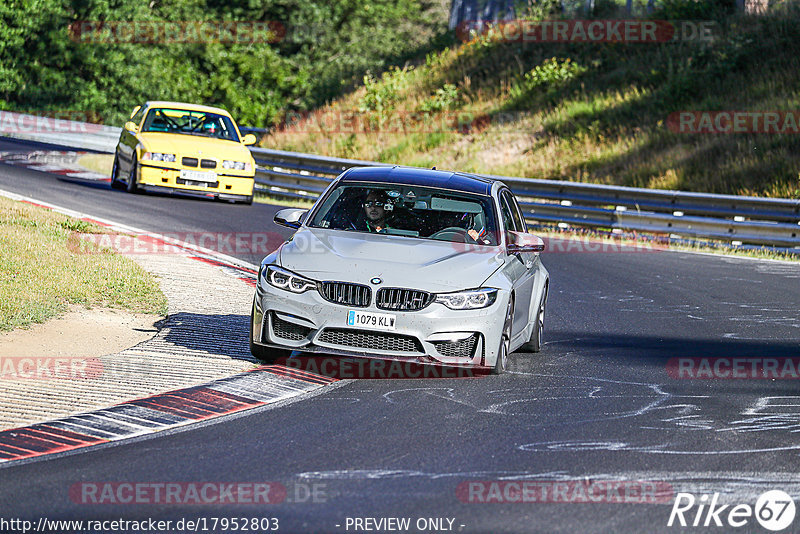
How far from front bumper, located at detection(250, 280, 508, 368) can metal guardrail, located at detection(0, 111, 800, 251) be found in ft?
33.7

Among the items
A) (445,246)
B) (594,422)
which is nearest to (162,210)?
(445,246)

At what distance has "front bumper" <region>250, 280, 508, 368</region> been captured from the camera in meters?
8.80

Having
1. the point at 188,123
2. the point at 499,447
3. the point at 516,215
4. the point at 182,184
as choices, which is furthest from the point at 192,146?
the point at 499,447

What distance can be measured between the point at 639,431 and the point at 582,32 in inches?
1217

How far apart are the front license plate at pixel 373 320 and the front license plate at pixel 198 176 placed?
13.5 meters

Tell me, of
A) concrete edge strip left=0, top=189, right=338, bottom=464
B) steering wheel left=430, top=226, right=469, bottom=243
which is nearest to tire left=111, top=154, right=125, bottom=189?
steering wheel left=430, top=226, right=469, bottom=243

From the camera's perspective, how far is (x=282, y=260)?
9211mm

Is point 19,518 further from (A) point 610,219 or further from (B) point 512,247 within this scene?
(A) point 610,219

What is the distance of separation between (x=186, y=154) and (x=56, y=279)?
980 centimetres

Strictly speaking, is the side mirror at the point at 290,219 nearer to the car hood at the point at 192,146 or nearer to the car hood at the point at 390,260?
the car hood at the point at 390,260

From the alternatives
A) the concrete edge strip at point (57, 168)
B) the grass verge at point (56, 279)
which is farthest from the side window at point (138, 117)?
the grass verge at point (56, 279)

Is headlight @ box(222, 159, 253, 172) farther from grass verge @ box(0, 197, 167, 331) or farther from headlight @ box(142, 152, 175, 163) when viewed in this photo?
grass verge @ box(0, 197, 167, 331)

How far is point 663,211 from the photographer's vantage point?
22641 mm

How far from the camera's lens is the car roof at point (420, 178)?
10281 millimetres
